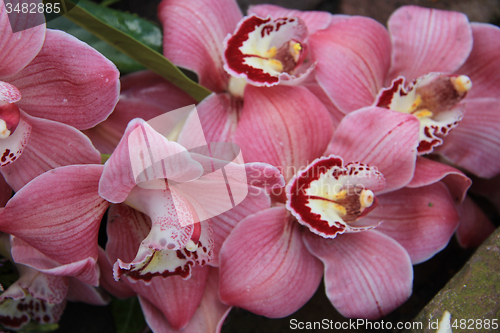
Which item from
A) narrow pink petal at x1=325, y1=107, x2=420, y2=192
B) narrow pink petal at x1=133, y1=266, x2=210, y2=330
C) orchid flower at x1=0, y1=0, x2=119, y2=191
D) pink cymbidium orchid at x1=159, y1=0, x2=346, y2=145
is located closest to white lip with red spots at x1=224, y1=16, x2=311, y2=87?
pink cymbidium orchid at x1=159, y1=0, x2=346, y2=145

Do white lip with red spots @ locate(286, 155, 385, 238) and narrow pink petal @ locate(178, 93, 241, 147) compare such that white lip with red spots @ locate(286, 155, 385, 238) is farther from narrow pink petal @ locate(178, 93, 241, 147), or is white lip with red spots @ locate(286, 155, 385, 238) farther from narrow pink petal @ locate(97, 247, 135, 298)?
narrow pink petal @ locate(97, 247, 135, 298)

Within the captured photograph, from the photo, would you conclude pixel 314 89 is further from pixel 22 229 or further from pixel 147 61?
pixel 22 229

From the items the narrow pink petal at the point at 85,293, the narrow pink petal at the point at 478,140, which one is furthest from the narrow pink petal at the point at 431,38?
the narrow pink petal at the point at 85,293

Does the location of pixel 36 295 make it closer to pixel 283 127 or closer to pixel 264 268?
pixel 264 268

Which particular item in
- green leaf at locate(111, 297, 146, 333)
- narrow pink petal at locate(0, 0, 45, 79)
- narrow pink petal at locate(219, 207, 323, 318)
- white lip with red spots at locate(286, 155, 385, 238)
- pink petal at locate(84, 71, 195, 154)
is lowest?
green leaf at locate(111, 297, 146, 333)

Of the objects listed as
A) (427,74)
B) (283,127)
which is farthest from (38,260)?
(427,74)

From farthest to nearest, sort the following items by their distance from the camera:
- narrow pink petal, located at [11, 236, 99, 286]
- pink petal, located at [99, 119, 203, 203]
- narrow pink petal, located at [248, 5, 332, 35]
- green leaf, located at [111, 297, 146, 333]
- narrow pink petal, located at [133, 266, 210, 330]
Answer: green leaf, located at [111, 297, 146, 333] → narrow pink petal, located at [248, 5, 332, 35] → narrow pink petal, located at [133, 266, 210, 330] → narrow pink petal, located at [11, 236, 99, 286] → pink petal, located at [99, 119, 203, 203]

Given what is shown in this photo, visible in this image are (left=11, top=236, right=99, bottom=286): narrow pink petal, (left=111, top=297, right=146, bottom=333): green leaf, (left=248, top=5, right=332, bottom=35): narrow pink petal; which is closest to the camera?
(left=11, top=236, right=99, bottom=286): narrow pink petal
